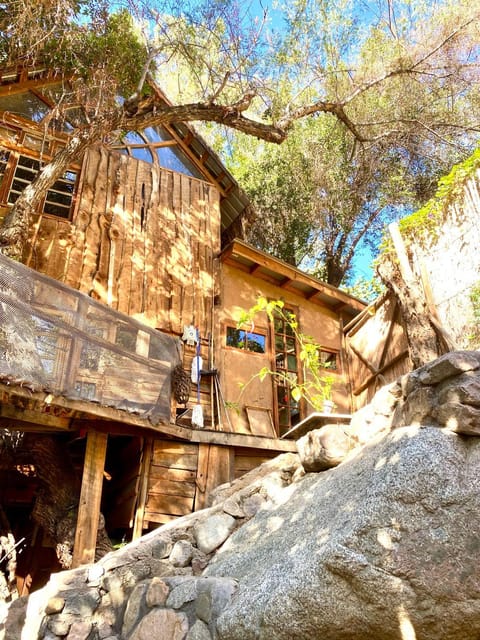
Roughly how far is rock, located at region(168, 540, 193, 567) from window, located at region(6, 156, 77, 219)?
6477 millimetres

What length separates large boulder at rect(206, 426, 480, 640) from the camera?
264 cm

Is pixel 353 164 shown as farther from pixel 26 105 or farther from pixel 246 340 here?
pixel 26 105

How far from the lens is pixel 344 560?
281cm

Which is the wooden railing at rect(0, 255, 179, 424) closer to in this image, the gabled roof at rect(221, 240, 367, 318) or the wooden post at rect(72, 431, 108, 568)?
the wooden post at rect(72, 431, 108, 568)

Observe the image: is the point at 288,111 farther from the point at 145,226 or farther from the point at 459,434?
the point at 459,434

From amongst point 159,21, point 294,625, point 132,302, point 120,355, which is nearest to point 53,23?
point 159,21

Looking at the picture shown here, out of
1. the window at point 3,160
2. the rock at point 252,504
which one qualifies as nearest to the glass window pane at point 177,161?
the window at point 3,160

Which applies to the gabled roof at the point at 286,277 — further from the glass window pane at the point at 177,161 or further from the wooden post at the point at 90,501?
the wooden post at the point at 90,501

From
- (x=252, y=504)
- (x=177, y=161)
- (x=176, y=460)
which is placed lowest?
(x=252, y=504)

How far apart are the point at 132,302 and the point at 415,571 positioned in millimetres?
6950

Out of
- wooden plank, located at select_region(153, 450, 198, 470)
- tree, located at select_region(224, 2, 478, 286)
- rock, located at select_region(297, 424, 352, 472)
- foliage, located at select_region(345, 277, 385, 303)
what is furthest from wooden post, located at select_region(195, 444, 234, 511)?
foliage, located at select_region(345, 277, 385, 303)

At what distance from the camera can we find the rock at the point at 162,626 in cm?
359

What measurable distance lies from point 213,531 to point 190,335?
474 cm

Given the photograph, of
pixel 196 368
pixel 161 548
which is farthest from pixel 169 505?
pixel 196 368
